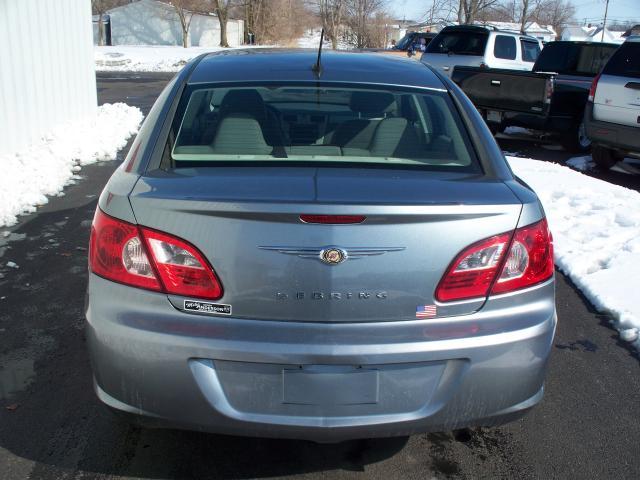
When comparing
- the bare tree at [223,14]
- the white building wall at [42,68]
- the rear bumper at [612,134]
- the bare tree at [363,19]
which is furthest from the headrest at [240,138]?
the bare tree at [223,14]

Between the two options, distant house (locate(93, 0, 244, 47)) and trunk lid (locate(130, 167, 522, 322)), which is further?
distant house (locate(93, 0, 244, 47))

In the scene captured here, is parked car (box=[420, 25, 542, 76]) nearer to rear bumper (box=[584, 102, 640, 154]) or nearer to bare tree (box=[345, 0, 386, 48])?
rear bumper (box=[584, 102, 640, 154])

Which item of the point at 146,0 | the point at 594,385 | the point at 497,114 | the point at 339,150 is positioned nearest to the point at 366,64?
the point at 339,150

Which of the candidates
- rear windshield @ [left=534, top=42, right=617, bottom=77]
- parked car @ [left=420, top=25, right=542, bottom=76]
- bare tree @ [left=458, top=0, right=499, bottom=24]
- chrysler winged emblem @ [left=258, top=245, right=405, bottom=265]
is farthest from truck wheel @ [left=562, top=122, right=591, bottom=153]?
bare tree @ [left=458, top=0, right=499, bottom=24]

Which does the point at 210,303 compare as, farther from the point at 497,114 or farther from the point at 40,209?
the point at 497,114

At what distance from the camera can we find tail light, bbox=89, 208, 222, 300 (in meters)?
2.36

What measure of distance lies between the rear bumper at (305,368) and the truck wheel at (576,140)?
9692 mm

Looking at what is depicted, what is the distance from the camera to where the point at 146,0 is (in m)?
60.6

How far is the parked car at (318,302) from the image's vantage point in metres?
2.31

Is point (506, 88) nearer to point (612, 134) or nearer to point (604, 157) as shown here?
point (604, 157)

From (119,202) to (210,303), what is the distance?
527mm

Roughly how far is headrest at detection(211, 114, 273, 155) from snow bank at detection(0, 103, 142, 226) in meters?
3.85

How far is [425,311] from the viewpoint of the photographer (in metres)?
2.38

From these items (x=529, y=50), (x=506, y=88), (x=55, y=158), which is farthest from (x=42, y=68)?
(x=529, y=50)
